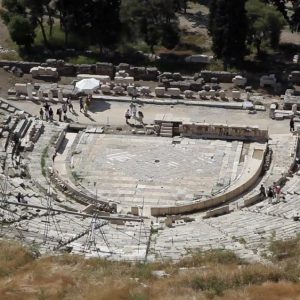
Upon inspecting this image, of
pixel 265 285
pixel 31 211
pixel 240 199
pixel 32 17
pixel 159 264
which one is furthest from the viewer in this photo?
pixel 32 17

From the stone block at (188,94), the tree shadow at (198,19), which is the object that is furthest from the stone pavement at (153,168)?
the tree shadow at (198,19)

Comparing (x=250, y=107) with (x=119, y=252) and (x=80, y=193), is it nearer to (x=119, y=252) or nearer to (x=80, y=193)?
(x=80, y=193)

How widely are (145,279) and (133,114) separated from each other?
2087cm

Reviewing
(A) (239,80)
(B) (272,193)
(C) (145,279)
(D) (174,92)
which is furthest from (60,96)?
(C) (145,279)

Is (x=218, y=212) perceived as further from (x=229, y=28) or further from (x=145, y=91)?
(x=229, y=28)

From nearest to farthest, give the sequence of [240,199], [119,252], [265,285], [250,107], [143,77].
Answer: [265,285]
[119,252]
[240,199]
[250,107]
[143,77]

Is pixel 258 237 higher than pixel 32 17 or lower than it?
lower

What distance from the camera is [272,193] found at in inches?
1334

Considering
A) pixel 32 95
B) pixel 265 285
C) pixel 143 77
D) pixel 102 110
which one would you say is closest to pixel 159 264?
pixel 265 285

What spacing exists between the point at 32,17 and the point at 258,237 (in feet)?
109

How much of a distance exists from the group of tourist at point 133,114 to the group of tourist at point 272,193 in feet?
35.1

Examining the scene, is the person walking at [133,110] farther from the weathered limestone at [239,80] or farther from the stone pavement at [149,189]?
the weathered limestone at [239,80]

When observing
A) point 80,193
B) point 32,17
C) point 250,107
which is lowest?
point 80,193

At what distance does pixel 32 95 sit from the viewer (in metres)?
45.6
